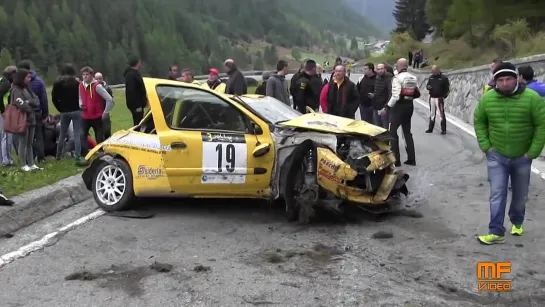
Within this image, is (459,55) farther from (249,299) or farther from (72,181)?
(249,299)

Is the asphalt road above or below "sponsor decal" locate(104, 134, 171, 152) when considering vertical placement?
below

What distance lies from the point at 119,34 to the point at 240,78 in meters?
163

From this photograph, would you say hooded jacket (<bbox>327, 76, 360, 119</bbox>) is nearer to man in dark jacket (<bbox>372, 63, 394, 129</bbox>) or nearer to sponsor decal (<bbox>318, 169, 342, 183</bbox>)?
man in dark jacket (<bbox>372, 63, 394, 129</bbox>)

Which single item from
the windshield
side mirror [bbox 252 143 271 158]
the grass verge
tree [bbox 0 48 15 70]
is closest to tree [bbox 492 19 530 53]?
the windshield

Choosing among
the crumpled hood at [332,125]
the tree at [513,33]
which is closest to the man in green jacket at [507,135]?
the crumpled hood at [332,125]

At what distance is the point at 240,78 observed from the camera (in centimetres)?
1170

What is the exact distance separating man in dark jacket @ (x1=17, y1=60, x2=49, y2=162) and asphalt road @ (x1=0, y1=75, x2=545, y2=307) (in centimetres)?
314

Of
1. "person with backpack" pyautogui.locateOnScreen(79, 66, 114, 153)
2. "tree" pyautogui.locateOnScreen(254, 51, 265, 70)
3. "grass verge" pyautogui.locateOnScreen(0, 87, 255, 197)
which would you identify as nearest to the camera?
"grass verge" pyautogui.locateOnScreen(0, 87, 255, 197)

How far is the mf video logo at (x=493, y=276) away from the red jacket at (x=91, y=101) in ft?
23.4

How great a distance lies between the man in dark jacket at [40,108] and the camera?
10.1 m

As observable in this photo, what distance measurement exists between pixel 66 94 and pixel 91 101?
0.44 meters

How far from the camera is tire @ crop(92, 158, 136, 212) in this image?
7.38m

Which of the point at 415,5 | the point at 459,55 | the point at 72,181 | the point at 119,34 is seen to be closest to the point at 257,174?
the point at 72,181

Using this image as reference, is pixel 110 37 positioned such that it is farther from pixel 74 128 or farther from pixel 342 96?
pixel 342 96
